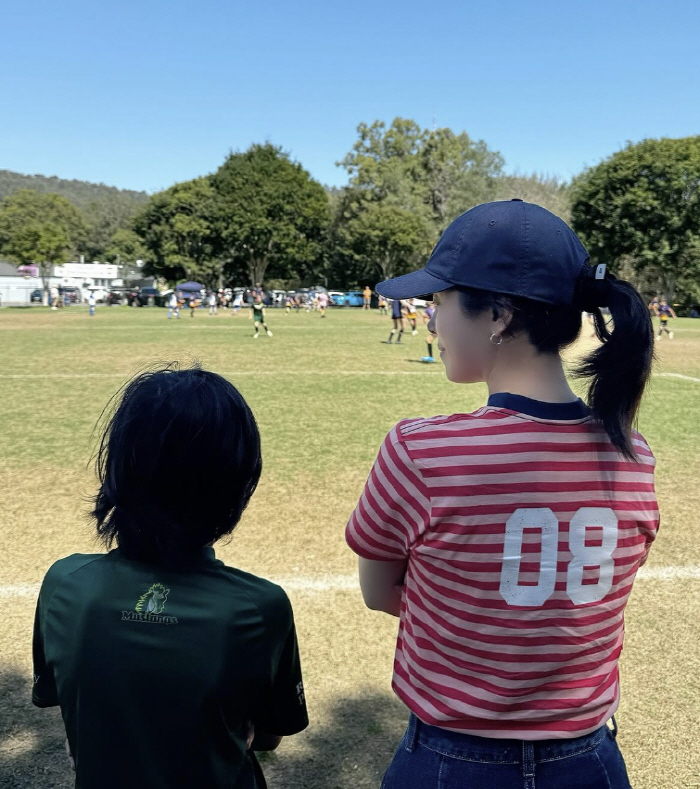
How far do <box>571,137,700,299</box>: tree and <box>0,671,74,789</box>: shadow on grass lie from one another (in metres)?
52.7

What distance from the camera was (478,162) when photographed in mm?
73125

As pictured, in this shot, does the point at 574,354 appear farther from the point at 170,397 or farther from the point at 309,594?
the point at 309,594

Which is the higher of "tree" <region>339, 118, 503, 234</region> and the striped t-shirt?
"tree" <region>339, 118, 503, 234</region>

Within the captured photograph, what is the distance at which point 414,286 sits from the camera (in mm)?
1773

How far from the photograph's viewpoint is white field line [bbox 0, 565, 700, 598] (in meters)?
4.76

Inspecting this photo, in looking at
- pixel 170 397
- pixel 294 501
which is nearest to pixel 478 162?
pixel 294 501

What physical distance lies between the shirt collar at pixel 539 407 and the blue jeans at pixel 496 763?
2.14 feet

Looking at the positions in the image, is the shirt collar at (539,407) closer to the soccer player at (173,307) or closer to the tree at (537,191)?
the soccer player at (173,307)

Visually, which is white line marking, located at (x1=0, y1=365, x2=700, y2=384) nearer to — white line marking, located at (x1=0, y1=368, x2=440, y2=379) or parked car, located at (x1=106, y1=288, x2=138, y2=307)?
white line marking, located at (x1=0, y1=368, x2=440, y2=379)

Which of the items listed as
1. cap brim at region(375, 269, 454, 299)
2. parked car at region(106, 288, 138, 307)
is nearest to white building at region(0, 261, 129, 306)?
parked car at region(106, 288, 138, 307)

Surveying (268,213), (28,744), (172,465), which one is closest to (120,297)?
(268,213)

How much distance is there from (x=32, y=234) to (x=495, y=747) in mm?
51685

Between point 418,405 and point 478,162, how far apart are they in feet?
218

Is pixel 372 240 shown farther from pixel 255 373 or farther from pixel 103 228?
pixel 103 228
